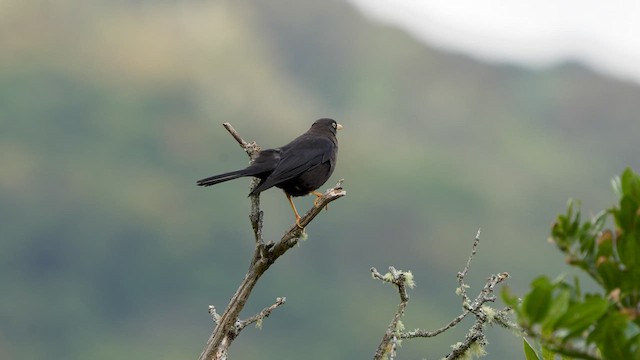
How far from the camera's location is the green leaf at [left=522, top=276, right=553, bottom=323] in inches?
64.1

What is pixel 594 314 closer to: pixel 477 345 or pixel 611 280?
pixel 611 280

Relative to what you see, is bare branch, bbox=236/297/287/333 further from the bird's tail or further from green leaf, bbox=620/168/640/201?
green leaf, bbox=620/168/640/201

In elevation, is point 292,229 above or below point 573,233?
above

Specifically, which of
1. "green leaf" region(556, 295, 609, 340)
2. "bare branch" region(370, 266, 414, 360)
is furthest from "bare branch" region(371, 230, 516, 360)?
"green leaf" region(556, 295, 609, 340)

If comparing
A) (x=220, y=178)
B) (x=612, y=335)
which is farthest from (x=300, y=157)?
(x=612, y=335)

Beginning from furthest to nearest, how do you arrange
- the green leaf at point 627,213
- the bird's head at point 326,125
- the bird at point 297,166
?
the bird's head at point 326,125 → the bird at point 297,166 → the green leaf at point 627,213

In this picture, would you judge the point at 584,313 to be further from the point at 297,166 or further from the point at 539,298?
the point at 297,166

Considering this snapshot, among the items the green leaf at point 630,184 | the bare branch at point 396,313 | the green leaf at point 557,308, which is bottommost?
the green leaf at point 557,308

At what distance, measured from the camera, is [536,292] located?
5.35 feet

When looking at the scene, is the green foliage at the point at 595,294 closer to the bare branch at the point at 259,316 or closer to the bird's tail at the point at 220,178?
the bare branch at the point at 259,316

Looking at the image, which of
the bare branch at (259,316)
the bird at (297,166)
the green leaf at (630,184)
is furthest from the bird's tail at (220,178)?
the green leaf at (630,184)

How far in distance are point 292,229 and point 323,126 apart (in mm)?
4781

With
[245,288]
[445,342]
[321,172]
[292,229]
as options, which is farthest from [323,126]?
[445,342]

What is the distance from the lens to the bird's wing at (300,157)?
311 inches
